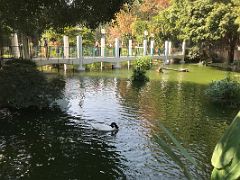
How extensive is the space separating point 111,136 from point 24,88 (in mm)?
4950

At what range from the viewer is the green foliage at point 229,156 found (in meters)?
1.09

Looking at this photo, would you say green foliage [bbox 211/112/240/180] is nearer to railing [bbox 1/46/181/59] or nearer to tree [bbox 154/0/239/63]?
railing [bbox 1/46/181/59]

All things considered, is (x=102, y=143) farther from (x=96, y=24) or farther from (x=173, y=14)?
(x=173, y=14)

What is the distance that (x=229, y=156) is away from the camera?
1.12 m

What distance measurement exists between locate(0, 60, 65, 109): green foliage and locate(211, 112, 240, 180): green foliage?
13.9 meters

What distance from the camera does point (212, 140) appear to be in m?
11.6

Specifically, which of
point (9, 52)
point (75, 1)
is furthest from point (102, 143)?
point (9, 52)

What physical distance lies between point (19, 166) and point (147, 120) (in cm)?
611

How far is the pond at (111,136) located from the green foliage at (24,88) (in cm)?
50

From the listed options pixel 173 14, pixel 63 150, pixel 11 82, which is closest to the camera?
pixel 63 150

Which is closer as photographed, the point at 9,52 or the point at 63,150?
the point at 63,150

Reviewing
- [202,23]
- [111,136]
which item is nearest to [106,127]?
[111,136]

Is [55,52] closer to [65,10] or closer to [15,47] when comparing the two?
[15,47]

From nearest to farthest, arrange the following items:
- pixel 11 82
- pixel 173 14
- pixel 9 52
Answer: pixel 11 82
pixel 9 52
pixel 173 14
